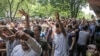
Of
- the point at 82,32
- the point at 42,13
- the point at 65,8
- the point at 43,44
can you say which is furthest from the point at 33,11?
the point at 43,44

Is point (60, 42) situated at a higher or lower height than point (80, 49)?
higher

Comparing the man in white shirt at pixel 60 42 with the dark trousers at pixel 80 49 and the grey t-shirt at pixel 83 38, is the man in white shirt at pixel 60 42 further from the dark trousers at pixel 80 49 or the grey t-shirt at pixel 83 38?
the grey t-shirt at pixel 83 38

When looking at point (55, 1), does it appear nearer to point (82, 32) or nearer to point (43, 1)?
point (43, 1)

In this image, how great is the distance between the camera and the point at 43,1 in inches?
2249

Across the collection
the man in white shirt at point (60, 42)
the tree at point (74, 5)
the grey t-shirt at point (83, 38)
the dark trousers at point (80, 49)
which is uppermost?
the man in white shirt at point (60, 42)

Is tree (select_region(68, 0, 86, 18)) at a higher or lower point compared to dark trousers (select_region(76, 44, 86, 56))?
lower

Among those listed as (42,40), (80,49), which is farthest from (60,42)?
(80,49)

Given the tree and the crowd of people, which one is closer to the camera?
the crowd of people

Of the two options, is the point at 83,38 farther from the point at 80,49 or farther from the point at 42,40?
the point at 42,40

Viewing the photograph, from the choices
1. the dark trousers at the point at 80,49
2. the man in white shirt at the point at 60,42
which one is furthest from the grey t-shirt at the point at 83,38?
the man in white shirt at the point at 60,42

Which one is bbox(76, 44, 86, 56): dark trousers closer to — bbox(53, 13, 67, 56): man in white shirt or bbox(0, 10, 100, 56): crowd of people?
bbox(0, 10, 100, 56): crowd of people

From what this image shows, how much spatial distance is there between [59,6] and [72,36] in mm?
36852

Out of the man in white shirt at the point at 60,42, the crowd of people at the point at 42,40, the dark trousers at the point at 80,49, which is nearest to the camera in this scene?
the crowd of people at the point at 42,40

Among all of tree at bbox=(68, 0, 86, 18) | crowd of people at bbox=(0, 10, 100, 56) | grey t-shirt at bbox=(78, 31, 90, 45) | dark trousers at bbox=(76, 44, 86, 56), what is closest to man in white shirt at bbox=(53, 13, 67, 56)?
crowd of people at bbox=(0, 10, 100, 56)
